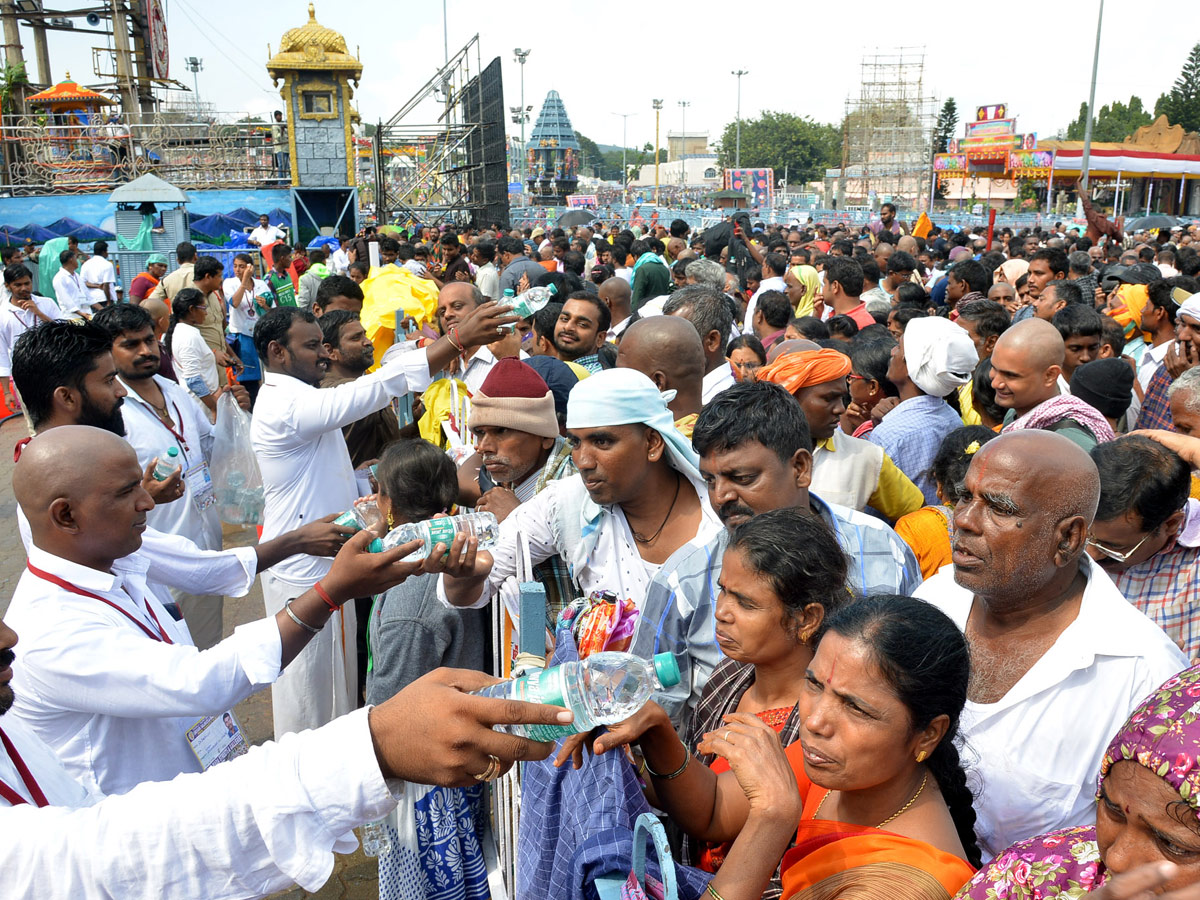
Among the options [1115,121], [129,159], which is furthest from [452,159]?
[1115,121]

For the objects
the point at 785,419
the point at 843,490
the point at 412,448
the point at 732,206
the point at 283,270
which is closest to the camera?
the point at 785,419

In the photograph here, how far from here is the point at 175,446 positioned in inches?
170

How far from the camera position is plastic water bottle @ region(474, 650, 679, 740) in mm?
1524

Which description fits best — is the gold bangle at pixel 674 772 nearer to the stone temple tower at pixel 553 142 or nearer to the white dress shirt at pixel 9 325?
the white dress shirt at pixel 9 325

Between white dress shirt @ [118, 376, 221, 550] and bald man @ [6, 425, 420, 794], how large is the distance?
1589 mm

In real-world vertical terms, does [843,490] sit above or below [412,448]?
below

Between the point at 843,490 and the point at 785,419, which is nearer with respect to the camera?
the point at 785,419

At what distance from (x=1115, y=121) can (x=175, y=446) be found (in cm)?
12197

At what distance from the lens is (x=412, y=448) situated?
3.30 metres

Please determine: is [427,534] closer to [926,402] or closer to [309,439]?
[309,439]

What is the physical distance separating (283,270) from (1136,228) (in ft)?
76.1

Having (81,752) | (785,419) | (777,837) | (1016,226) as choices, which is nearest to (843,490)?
(785,419)

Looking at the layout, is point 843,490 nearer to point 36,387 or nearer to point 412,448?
point 412,448

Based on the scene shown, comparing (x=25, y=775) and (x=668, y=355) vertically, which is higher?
(x=668, y=355)
